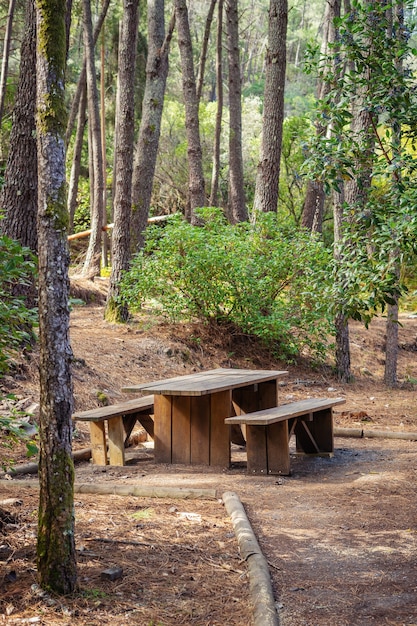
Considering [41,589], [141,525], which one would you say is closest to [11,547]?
[41,589]

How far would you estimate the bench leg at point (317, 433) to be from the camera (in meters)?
8.10

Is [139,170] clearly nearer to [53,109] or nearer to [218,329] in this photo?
[218,329]

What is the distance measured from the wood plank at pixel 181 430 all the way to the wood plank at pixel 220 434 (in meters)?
0.25

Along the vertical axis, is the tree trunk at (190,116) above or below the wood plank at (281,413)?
above

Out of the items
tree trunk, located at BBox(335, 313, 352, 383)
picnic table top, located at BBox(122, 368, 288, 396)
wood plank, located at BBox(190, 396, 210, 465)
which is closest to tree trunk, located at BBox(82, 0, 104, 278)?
tree trunk, located at BBox(335, 313, 352, 383)

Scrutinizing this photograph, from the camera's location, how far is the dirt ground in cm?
384

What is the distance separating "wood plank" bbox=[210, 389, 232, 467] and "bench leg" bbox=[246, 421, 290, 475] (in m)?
0.34

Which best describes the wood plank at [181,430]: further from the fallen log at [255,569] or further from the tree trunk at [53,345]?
the tree trunk at [53,345]

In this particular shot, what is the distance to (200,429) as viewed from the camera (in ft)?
25.0

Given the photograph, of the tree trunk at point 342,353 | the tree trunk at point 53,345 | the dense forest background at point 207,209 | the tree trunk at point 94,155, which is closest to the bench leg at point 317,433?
the dense forest background at point 207,209

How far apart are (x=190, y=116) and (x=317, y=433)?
10785 mm

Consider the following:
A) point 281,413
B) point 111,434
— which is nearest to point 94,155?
point 111,434

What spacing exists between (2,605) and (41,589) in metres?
0.21

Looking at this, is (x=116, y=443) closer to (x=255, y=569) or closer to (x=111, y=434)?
(x=111, y=434)
